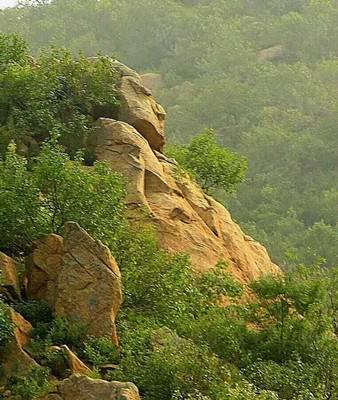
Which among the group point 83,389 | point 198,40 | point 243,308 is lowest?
point 198,40

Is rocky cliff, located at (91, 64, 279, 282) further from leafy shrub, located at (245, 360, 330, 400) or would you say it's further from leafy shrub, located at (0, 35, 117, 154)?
leafy shrub, located at (245, 360, 330, 400)

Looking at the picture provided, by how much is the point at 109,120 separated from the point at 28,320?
22.3ft

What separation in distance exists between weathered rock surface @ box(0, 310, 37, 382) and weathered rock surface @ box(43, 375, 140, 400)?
1.14m

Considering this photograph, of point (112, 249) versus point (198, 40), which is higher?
point (112, 249)

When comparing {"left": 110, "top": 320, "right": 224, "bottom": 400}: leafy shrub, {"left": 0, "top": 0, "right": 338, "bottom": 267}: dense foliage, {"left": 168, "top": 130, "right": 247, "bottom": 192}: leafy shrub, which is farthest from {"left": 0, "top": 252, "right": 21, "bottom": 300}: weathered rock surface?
{"left": 0, "top": 0, "right": 338, "bottom": 267}: dense foliage

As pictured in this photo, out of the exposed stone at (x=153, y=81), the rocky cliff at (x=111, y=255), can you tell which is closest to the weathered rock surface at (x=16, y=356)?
the rocky cliff at (x=111, y=255)

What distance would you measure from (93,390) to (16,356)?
6.30 ft

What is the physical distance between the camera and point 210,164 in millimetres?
22125

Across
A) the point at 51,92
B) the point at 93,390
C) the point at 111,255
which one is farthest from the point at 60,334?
the point at 51,92

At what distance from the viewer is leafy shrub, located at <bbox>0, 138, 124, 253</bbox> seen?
14.3m

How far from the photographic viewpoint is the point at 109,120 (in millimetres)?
19031

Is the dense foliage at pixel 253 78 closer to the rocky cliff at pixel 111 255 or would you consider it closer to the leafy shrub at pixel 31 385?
the rocky cliff at pixel 111 255

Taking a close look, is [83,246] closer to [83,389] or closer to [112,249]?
[112,249]

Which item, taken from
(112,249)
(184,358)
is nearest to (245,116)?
(112,249)
